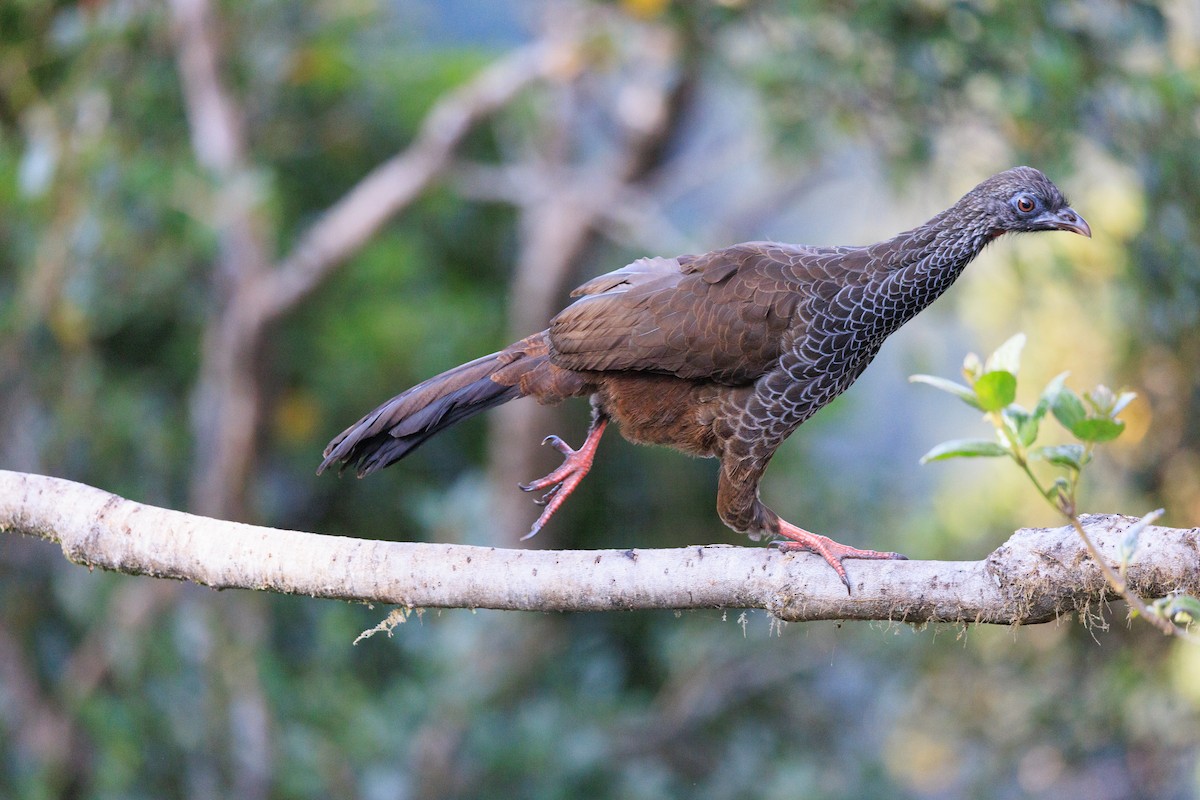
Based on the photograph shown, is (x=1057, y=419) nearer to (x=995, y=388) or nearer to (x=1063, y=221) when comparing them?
(x=995, y=388)

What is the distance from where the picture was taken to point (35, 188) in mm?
3828

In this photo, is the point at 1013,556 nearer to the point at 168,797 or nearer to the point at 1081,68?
the point at 1081,68

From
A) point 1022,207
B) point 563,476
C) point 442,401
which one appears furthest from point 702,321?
point 1022,207

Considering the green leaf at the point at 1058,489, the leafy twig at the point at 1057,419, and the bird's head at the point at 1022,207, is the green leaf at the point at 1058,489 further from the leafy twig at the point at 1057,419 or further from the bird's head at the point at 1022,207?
the bird's head at the point at 1022,207

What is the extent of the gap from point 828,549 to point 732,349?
1.98ft

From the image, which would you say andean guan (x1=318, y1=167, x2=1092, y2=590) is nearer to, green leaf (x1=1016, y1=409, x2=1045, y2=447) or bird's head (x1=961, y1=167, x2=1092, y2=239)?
bird's head (x1=961, y1=167, x2=1092, y2=239)

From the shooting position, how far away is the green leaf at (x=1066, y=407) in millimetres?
1702

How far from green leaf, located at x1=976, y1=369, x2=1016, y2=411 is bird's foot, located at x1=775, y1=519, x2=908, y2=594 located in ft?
2.56

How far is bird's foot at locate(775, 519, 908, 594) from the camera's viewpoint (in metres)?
2.49

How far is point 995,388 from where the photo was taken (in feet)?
5.59

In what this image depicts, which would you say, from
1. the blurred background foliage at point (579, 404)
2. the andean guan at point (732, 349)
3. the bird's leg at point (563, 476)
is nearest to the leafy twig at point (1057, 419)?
the andean guan at point (732, 349)

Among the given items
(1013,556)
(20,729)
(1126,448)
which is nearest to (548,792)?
(20,729)

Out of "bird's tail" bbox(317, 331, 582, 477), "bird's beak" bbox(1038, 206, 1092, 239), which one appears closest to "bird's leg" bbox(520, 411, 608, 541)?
"bird's tail" bbox(317, 331, 582, 477)

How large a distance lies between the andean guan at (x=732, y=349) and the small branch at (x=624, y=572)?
0.42m
